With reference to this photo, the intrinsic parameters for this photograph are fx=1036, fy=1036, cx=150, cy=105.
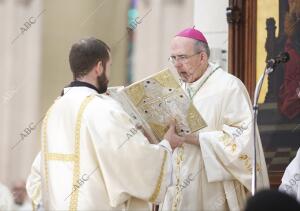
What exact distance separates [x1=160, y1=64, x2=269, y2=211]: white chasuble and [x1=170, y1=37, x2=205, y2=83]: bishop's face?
18 cm

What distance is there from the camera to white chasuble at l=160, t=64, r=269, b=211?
7973mm

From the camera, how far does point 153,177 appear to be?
22.5 feet

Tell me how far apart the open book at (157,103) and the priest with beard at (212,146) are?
0.46 meters

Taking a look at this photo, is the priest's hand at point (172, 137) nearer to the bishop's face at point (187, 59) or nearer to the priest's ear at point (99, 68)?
the priest's ear at point (99, 68)

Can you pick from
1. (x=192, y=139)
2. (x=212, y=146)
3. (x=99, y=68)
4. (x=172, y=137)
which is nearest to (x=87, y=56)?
(x=99, y=68)

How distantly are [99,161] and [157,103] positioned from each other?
786 millimetres

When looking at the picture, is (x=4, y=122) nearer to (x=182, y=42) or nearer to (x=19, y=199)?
(x=19, y=199)

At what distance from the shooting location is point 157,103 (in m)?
7.36

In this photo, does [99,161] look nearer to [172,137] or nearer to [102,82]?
[102,82]

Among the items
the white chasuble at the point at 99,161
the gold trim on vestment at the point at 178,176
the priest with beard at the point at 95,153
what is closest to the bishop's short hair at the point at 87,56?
the priest with beard at the point at 95,153

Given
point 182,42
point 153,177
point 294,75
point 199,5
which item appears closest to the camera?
point 153,177

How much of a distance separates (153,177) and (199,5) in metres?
3.41

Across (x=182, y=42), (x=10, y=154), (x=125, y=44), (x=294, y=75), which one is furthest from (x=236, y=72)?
(x=10, y=154)

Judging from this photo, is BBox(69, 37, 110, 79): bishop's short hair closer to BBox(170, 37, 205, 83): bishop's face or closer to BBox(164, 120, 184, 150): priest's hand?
BBox(164, 120, 184, 150): priest's hand
